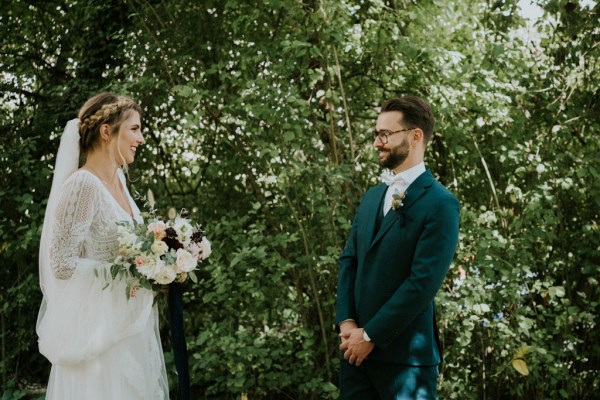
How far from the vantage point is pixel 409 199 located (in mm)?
2873

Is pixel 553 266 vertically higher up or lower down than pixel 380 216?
lower down

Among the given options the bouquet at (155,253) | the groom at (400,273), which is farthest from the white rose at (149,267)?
the groom at (400,273)

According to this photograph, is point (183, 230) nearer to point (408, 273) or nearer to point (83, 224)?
point (83, 224)

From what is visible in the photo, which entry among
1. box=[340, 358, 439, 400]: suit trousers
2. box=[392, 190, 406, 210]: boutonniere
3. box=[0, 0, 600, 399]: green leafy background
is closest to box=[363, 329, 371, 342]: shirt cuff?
box=[340, 358, 439, 400]: suit trousers

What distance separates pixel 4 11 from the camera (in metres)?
5.75

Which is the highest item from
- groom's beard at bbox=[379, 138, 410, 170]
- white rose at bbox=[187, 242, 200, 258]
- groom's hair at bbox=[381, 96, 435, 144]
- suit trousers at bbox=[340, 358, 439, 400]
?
groom's hair at bbox=[381, 96, 435, 144]

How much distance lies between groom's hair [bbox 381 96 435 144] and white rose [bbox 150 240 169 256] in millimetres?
1073

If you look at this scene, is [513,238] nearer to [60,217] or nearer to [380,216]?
[380,216]

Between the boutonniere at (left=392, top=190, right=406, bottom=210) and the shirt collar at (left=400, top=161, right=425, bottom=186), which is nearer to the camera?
the boutonniere at (left=392, top=190, right=406, bottom=210)

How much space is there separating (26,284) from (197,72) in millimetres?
1924

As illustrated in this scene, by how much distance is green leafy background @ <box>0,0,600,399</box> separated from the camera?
448 centimetres

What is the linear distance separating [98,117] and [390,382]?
1628mm

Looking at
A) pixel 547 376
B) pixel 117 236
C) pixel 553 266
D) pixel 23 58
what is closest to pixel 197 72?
pixel 23 58

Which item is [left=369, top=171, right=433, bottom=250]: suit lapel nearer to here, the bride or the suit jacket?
the suit jacket
